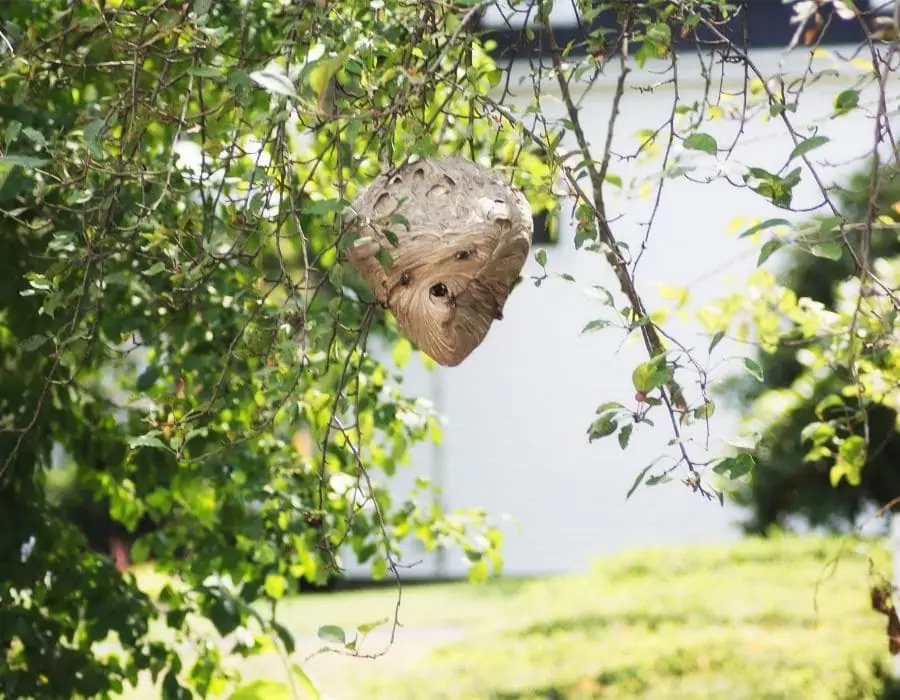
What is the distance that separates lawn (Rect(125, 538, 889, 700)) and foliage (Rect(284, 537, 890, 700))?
1cm

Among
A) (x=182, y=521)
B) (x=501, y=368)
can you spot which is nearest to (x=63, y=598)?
(x=182, y=521)

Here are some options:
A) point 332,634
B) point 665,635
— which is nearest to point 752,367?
point 332,634

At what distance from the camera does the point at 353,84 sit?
6.90 ft

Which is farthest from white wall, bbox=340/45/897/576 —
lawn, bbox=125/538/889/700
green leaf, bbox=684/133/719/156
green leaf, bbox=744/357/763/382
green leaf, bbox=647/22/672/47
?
green leaf, bbox=684/133/719/156

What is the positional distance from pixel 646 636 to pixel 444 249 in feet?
19.5

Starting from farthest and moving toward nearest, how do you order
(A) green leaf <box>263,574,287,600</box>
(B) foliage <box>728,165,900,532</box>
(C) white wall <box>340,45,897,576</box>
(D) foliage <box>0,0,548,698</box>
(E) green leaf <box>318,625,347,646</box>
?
1. (C) white wall <box>340,45,897,576</box>
2. (B) foliage <box>728,165,900,532</box>
3. (A) green leaf <box>263,574,287,600</box>
4. (D) foliage <box>0,0,548,698</box>
5. (E) green leaf <box>318,625,347,646</box>

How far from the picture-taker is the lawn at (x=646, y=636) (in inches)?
250

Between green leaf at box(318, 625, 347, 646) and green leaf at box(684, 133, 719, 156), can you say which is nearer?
green leaf at box(684, 133, 719, 156)

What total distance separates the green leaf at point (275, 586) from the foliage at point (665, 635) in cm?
205

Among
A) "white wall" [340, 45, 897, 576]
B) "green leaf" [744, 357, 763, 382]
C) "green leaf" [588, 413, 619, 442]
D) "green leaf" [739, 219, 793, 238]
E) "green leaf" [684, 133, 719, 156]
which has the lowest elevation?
"green leaf" [588, 413, 619, 442]

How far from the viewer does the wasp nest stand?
6.73ft

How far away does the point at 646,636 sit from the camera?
7.63 m

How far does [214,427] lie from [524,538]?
9826mm

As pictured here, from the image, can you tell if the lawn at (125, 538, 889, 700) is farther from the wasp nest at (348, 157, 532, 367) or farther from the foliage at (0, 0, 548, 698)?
the wasp nest at (348, 157, 532, 367)
